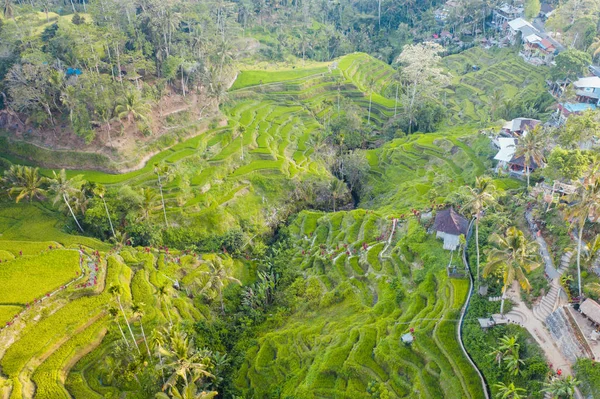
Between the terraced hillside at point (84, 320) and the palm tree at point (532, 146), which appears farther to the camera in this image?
the palm tree at point (532, 146)

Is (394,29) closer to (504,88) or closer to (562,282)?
(504,88)

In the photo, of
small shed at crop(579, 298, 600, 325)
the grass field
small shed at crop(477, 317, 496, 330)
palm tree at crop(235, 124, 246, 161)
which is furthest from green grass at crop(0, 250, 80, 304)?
small shed at crop(579, 298, 600, 325)

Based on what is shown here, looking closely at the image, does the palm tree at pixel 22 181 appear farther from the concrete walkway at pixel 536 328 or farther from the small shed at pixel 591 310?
the small shed at pixel 591 310

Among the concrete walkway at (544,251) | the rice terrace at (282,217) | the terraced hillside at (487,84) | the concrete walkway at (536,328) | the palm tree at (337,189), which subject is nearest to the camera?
the concrete walkway at (536,328)

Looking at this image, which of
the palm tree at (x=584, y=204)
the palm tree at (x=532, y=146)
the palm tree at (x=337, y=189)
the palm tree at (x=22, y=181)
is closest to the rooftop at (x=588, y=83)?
the palm tree at (x=532, y=146)

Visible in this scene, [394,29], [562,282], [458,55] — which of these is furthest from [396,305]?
[394,29]

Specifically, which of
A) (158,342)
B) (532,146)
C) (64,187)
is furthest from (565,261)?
(64,187)
